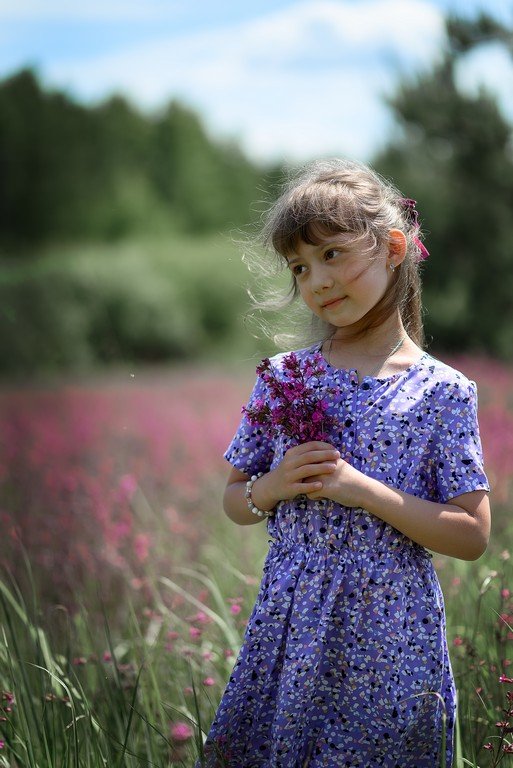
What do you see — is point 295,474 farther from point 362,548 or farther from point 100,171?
point 100,171

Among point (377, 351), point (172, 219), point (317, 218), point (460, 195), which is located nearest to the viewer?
point (317, 218)

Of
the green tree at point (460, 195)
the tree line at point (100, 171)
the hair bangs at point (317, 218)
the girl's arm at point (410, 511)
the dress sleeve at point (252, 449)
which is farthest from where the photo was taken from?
the tree line at point (100, 171)

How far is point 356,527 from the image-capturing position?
6.44 feet

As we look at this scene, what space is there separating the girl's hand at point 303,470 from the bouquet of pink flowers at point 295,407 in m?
0.04

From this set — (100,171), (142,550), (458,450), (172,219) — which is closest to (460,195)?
(142,550)

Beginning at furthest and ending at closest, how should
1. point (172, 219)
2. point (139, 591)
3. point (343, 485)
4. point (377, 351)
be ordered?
point (172, 219) < point (139, 591) < point (377, 351) < point (343, 485)

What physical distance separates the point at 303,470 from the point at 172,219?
1566 inches

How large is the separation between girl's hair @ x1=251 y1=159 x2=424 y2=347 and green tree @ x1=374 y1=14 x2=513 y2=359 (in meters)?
11.2

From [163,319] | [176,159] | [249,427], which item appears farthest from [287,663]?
[176,159]

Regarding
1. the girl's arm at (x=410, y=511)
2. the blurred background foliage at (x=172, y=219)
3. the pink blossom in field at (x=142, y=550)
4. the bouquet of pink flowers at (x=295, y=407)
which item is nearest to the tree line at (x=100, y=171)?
the blurred background foliage at (x=172, y=219)

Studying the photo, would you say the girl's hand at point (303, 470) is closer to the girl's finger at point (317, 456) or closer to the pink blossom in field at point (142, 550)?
the girl's finger at point (317, 456)

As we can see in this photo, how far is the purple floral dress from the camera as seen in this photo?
1.92m

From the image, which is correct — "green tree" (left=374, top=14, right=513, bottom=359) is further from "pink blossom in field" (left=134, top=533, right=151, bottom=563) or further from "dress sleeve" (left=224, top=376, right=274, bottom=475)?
"dress sleeve" (left=224, top=376, right=274, bottom=475)

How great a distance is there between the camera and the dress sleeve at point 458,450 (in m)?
1.93
